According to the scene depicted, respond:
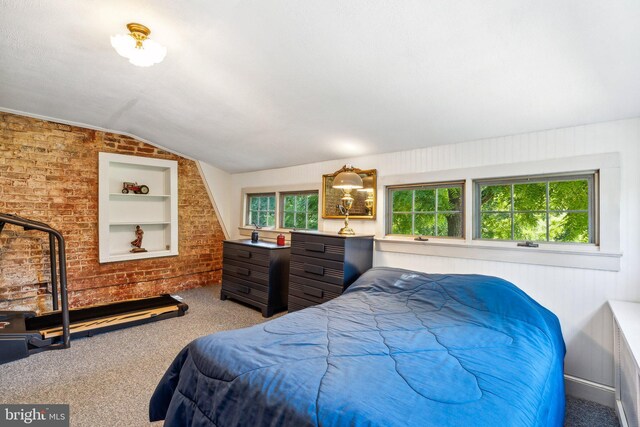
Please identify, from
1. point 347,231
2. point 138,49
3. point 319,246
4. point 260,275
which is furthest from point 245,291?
point 138,49

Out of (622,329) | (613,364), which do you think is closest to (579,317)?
(613,364)

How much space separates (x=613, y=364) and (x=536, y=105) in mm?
1780

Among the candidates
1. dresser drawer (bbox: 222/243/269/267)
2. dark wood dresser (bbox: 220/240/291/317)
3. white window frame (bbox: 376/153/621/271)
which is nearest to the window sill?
white window frame (bbox: 376/153/621/271)

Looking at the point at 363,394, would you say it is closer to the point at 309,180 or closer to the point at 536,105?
the point at 536,105

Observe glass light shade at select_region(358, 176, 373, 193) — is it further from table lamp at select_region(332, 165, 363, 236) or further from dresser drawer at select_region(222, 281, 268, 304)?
dresser drawer at select_region(222, 281, 268, 304)

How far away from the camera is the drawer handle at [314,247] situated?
10.2 feet

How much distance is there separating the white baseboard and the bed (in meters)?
0.44

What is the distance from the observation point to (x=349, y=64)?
6.51 feet

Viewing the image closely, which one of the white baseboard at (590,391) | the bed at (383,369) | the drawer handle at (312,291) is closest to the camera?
the bed at (383,369)

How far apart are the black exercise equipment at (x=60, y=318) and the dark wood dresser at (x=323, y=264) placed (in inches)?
57.8

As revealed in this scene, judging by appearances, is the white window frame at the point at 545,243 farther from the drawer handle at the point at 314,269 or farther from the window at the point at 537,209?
the drawer handle at the point at 314,269

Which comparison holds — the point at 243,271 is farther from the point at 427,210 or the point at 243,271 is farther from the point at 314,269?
the point at 427,210

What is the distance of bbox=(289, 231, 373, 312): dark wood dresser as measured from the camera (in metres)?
2.96

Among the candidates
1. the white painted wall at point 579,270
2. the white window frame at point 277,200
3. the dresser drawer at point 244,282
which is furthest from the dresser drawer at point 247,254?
the white painted wall at point 579,270
